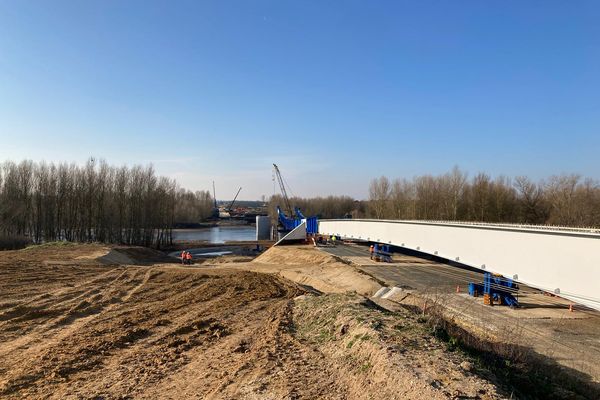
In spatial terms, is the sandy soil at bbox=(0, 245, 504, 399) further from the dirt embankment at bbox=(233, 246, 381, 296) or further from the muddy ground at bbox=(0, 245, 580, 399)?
the dirt embankment at bbox=(233, 246, 381, 296)

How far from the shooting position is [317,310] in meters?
12.5

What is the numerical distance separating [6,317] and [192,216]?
130m

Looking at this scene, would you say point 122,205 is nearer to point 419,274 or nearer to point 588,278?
point 419,274

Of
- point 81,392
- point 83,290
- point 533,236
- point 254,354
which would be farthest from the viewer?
point 83,290

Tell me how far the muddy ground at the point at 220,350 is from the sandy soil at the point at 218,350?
3 centimetres

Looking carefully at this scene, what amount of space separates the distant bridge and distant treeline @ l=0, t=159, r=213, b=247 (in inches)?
2138

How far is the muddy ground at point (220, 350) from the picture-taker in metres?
6.49

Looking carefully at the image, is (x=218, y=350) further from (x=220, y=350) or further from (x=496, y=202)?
(x=496, y=202)

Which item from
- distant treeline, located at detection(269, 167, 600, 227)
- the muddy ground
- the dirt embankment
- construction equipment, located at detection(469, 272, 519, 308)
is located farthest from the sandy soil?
distant treeline, located at detection(269, 167, 600, 227)

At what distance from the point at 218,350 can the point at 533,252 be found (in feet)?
38.6

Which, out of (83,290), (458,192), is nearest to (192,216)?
(458,192)

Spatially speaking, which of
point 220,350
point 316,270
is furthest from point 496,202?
point 220,350

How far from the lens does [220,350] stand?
9555 millimetres

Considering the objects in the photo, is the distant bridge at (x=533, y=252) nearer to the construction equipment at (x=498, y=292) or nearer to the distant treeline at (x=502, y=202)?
the construction equipment at (x=498, y=292)
